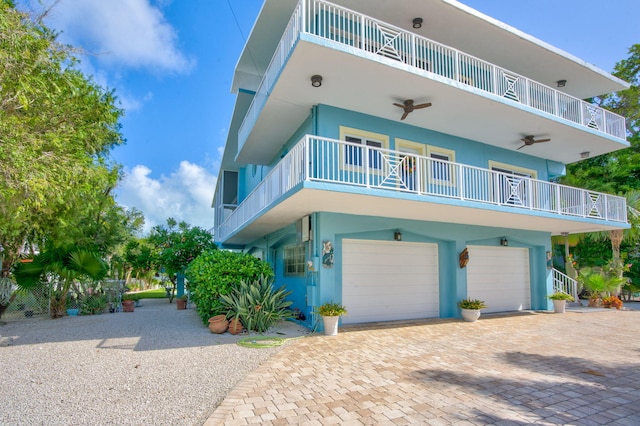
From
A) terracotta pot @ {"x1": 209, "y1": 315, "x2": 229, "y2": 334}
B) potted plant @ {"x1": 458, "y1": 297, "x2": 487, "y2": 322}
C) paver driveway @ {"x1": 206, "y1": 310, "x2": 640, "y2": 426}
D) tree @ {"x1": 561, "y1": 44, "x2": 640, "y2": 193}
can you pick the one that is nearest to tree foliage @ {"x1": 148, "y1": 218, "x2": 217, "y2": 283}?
terracotta pot @ {"x1": 209, "y1": 315, "x2": 229, "y2": 334}

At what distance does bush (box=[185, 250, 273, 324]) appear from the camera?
372 inches

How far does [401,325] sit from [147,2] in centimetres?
1130

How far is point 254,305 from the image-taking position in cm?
900

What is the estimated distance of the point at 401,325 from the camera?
9.93 m

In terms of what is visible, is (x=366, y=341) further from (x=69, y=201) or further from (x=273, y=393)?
(x=69, y=201)

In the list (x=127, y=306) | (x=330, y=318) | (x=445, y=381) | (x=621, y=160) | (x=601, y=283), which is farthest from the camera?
(x=621, y=160)

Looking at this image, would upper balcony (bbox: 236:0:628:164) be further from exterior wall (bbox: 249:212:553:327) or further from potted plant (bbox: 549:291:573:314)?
potted plant (bbox: 549:291:573:314)

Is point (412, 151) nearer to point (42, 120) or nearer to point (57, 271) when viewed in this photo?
point (42, 120)

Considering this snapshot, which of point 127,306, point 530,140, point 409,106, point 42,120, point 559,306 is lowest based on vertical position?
point 127,306

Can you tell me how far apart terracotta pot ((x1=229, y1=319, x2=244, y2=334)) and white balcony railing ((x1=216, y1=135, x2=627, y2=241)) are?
3161 millimetres

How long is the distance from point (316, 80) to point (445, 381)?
283 inches

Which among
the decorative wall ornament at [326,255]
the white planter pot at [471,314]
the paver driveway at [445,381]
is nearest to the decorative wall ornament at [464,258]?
the white planter pot at [471,314]

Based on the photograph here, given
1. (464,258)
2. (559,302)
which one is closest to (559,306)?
(559,302)

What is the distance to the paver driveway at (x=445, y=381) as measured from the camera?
13.3 feet
